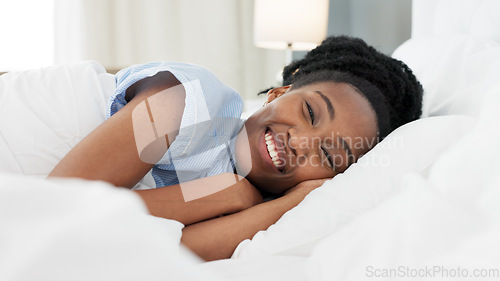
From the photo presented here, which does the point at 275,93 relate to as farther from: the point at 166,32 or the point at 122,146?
the point at 166,32

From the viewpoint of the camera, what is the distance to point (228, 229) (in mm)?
678

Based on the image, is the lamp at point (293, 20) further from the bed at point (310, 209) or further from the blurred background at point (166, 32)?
the bed at point (310, 209)

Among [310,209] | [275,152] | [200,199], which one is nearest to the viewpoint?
[310,209]

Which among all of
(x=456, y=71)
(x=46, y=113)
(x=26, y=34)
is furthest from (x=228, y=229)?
(x=26, y=34)

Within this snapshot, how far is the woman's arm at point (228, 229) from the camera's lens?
653 mm

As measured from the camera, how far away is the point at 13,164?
79 cm

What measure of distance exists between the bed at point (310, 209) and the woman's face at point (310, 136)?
0.11 m

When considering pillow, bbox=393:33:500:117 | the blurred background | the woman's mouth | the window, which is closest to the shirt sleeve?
the woman's mouth

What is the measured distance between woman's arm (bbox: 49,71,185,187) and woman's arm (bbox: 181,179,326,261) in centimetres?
14

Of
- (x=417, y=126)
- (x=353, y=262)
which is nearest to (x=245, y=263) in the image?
(x=353, y=262)

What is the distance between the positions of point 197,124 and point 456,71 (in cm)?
63

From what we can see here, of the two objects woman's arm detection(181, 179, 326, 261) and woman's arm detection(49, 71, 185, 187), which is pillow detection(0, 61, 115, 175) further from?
woman's arm detection(181, 179, 326, 261)

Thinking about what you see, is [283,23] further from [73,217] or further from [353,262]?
[73,217]

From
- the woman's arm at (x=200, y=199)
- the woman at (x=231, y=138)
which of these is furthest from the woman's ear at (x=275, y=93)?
the woman's arm at (x=200, y=199)
